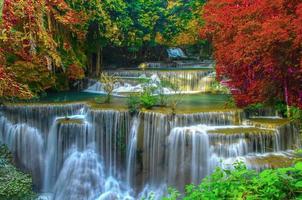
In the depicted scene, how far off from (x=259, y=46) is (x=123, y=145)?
4605 millimetres

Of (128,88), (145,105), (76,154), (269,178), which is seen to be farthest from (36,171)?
(269,178)

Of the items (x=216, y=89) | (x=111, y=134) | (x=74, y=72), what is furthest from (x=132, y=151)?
(x=216, y=89)

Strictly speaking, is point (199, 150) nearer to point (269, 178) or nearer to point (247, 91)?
point (247, 91)

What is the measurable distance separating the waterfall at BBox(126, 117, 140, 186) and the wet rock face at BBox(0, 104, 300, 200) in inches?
1.1

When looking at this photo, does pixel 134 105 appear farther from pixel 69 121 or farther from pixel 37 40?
pixel 37 40

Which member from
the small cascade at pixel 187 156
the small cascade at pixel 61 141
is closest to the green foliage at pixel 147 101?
Answer: the small cascade at pixel 187 156

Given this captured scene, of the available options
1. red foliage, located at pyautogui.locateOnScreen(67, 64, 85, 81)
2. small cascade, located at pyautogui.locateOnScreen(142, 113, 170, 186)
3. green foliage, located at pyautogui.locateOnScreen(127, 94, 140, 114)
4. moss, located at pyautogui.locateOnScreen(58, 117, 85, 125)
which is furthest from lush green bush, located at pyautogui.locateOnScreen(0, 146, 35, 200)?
red foliage, located at pyautogui.locateOnScreen(67, 64, 85, 81)

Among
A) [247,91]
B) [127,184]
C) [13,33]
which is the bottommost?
[127,184]

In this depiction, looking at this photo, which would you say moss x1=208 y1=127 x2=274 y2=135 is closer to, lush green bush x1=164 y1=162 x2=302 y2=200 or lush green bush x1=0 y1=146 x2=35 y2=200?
lush green bush x1=0 y1=146 x2=35 y2=200

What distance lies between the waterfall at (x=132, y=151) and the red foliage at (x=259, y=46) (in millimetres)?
3318

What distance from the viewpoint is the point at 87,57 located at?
19.1 m

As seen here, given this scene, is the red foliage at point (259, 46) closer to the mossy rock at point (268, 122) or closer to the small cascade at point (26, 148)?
the mossy rock at point (268, 122)

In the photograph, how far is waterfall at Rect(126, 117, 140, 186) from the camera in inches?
424

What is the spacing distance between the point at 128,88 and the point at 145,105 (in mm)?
5692
